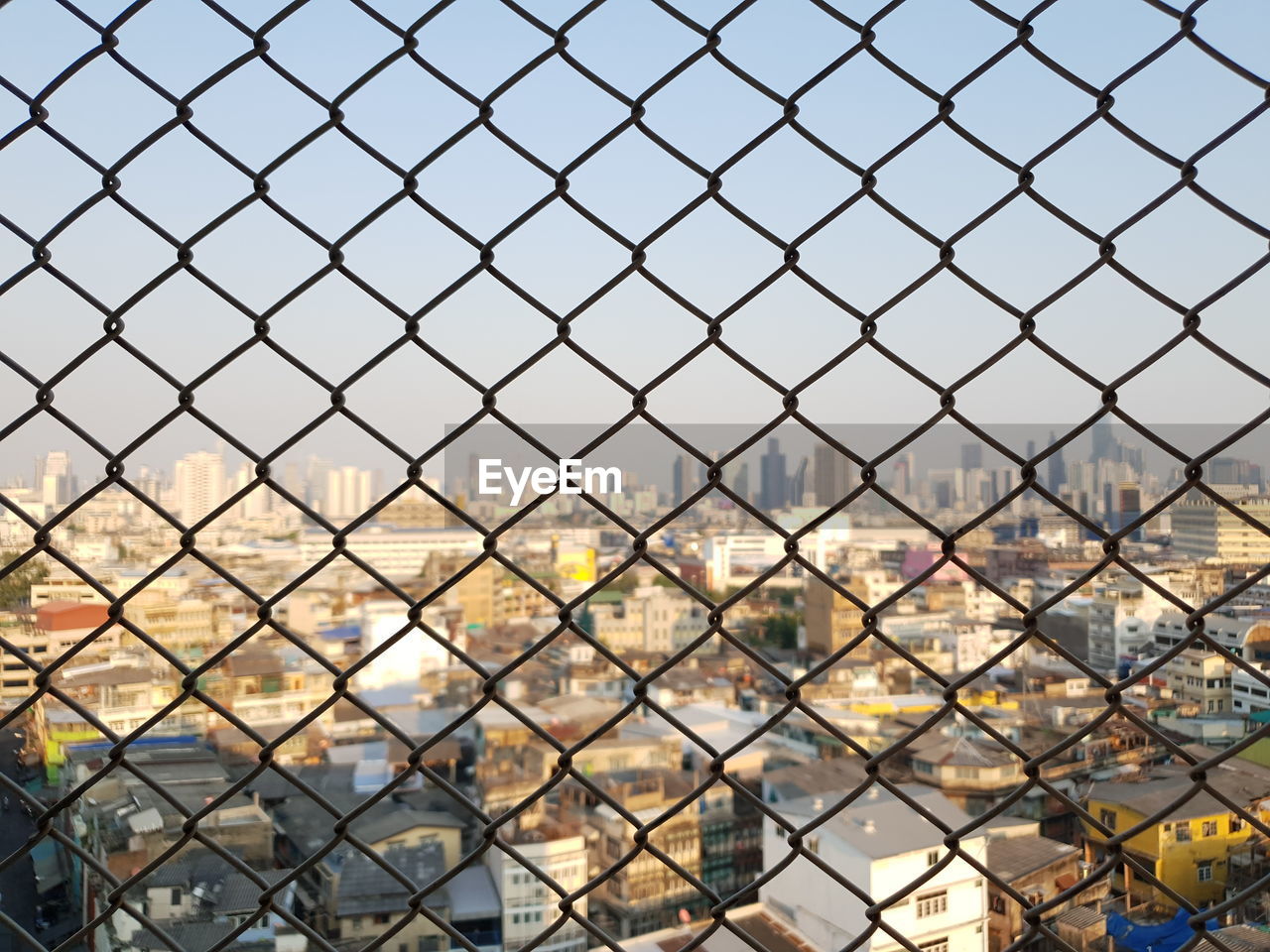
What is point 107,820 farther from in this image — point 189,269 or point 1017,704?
point 1017,704

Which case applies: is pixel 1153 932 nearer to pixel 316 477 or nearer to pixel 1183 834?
pixel 1183 834

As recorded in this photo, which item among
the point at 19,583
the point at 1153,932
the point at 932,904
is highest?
the point at 19,583

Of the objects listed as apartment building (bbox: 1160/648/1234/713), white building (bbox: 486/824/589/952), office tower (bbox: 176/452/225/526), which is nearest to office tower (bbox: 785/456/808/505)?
apartment building (bbox: 1160/648/1234/713)

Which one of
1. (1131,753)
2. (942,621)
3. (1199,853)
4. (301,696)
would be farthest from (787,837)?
(942,621)

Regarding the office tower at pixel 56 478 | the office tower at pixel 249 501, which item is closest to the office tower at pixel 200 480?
the office tower at pixel 249 501

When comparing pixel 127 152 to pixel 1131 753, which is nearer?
pixel 127 152

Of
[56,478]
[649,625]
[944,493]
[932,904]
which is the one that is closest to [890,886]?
[932,904]
